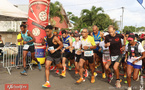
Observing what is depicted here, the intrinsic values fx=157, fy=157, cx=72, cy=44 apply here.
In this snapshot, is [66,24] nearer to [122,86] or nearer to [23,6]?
[23,6]

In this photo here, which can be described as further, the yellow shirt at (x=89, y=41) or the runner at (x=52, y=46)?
the yellow shirt at (x=89, y=41)

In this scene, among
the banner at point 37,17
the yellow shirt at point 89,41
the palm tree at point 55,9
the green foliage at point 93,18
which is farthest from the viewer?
the green foliage at point 93,18

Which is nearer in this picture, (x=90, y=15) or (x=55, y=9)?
(x=55, y=9)

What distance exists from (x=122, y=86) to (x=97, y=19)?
90.3ft

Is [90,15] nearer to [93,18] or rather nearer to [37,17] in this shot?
[93,18]

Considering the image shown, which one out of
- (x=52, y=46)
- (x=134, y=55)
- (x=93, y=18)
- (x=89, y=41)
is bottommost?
(x=134, y=55)

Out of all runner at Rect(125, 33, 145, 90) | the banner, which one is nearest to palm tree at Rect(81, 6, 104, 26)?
the banner

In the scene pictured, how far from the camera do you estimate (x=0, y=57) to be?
37.8ft

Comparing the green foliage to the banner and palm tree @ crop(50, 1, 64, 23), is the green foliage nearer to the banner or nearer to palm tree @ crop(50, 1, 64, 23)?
palm tree @ crop(50, 1, 64, 23)

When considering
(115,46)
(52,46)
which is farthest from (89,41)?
(52,46)

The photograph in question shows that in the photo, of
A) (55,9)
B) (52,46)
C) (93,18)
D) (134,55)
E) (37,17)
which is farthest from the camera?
(93,18)

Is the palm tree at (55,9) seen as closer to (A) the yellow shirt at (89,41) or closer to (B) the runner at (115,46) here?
(A) the yellow shirt at (89,41)

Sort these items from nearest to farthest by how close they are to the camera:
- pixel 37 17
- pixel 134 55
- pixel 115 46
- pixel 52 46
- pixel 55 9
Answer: pixel 134 55 → pixel 115 46 → pixel 52 46 → pixel 37 17 → pixel 55 9

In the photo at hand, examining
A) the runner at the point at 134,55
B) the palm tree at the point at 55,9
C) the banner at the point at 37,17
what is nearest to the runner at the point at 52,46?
the runner at the point at 134,55
